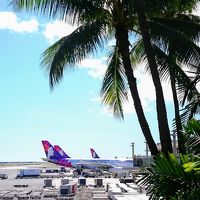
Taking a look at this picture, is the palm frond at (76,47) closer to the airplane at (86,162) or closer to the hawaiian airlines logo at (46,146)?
the airplane at (86,162)

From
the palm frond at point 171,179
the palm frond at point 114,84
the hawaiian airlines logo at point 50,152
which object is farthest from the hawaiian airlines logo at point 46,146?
the palm frond at point 171,179

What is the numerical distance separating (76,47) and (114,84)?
8.67 ft

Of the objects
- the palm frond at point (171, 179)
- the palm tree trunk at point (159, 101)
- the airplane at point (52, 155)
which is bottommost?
the palm frond at point (171, 179)

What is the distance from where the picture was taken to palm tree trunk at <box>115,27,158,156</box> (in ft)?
33.4

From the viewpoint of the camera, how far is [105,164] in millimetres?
94500

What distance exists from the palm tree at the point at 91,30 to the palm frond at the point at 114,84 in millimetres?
1486

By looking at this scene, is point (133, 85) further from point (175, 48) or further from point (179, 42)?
point (179, 42)

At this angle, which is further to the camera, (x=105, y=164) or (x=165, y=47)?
(x=105, y=164)

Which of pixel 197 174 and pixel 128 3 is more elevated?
pixel 128 3

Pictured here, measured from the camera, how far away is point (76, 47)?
11.3 metres

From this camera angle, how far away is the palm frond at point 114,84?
44.0ft

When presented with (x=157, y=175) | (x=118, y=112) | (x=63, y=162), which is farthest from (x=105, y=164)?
(x=157, y=175)

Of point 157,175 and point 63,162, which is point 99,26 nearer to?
point 157,175

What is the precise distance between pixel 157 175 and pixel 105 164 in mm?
89477
